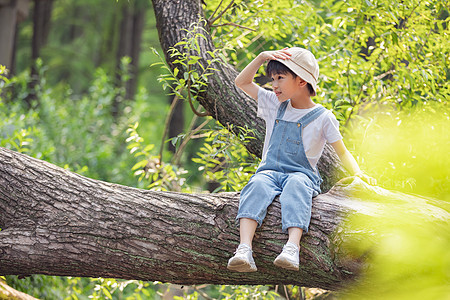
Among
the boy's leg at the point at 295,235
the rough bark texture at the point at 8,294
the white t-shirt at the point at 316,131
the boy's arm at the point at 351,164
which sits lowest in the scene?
the rough bark texture at the point at 8,294

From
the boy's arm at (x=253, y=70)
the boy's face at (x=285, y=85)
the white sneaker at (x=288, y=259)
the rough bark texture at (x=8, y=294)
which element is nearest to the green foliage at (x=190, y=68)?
the boy's arm at (x=253, y=70)

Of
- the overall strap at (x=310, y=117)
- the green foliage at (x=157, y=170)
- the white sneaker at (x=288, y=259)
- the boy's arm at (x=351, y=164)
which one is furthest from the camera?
the green foliage at (x=157, y=170)

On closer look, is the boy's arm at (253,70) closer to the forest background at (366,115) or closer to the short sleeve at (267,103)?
the short sleeve at (267,103)

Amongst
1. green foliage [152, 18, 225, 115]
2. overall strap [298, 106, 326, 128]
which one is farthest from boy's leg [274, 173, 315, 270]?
green foliage [152, 18, 225, 115]

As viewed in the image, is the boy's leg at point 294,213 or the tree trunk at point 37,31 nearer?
the boy's leg at point 294,213

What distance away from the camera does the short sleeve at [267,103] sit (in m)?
2.95

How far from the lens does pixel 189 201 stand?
9.23 feet

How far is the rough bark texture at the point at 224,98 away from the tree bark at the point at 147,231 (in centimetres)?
68

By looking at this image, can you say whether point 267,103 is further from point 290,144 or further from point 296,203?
point 296,203

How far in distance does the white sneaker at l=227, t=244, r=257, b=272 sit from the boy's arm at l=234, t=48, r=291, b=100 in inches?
39.5

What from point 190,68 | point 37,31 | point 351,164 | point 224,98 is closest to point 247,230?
point 351,164

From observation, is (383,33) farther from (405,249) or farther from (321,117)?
(405,249)

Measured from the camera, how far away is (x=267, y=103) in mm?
2973

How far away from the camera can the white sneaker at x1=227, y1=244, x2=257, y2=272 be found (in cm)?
237
